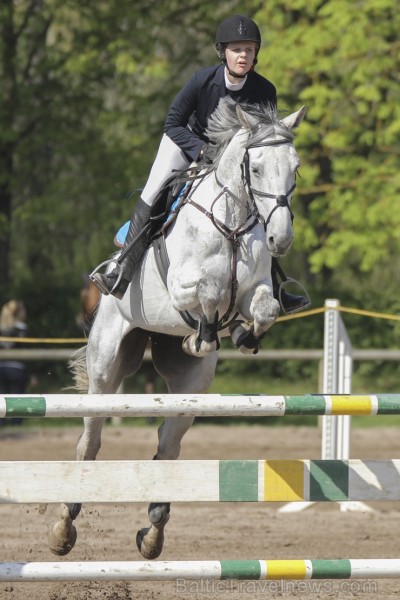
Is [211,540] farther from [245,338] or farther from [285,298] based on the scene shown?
[245,338]

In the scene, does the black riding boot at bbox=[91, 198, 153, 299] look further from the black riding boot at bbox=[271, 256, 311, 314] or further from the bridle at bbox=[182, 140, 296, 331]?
the black riding boot at bbox=[271, 256, 311, 314]

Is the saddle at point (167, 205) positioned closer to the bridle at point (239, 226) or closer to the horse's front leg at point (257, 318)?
the bridle at point (239, 226)

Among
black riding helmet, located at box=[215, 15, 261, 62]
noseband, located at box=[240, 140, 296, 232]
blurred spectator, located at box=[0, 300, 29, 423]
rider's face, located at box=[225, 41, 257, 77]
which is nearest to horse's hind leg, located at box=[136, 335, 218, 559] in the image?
noseband, located at box=[240, 140, 296, 232]

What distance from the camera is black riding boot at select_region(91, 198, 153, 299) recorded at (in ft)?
18.4

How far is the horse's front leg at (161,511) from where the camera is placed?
5.48 meters

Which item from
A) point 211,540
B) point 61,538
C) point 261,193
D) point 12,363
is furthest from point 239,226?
point 12,363

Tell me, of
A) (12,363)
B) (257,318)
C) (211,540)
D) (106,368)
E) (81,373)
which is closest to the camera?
(257,318)

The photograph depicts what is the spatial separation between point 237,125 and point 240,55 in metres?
0.34

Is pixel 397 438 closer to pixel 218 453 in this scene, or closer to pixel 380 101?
pixel 218 453

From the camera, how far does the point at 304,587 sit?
549cm

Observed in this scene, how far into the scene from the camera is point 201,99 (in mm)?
5426

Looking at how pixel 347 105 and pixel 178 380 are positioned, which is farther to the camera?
pixel 347 105

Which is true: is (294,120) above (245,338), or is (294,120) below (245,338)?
above

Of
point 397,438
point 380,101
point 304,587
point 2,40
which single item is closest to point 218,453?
point 397,438
